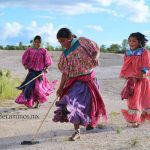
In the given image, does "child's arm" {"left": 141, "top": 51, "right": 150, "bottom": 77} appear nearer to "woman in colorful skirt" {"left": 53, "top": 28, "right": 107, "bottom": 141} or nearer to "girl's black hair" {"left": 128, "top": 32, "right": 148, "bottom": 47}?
"girl's black hair" {"left": 128, "top": 32, "right": 148, "bottom": 47}

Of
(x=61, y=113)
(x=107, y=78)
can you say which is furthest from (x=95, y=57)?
(x=107, y=78)

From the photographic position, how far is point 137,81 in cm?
1009

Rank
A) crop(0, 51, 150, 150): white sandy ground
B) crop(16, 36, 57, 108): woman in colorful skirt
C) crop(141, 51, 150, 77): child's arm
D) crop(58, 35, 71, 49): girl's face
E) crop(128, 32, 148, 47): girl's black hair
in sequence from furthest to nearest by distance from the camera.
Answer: crop(16, 36, 57, 108): woman in colorful skirt → crop(128, 32, 148, 47): girl's black hair → crop(141, 51, 150, 77): child's arm → crop(58, 35, 71, 49): girl's face → crop(0, 51, 150, 150): white sandy ground

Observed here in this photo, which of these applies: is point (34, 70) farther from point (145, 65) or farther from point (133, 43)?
point (145, 65)

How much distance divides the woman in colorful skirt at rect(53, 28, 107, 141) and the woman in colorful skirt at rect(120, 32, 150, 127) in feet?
3.92

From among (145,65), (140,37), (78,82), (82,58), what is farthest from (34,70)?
(82,58)

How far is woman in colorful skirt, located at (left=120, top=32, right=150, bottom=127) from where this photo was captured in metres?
9.96

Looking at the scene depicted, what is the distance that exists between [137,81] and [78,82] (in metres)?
1.64

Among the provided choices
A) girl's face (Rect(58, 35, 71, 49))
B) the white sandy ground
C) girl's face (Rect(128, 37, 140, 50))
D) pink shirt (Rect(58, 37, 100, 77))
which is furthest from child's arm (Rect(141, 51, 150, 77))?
girl's face (Rect(58, 35, 71, 49))

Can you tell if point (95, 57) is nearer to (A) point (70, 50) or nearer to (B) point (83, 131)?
(A) point (70, 50)

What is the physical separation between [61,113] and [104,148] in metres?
0.89

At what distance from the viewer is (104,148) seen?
8.18 m

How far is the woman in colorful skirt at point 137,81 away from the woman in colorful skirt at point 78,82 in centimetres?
120

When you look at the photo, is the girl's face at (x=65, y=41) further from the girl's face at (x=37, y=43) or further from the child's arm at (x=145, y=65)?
the girl's face at (x=37, y=43)
